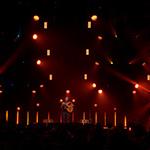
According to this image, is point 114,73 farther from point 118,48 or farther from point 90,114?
point 90,114

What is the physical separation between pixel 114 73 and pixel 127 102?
6.84 ft

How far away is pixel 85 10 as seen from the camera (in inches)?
867

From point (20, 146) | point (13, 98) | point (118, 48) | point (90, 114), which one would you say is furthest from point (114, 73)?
point (20, 146)

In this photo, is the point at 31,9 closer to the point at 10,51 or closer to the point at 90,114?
the point at 10,51

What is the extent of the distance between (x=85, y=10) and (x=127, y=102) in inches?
260

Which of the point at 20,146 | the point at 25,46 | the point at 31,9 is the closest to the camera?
the point at 20,146

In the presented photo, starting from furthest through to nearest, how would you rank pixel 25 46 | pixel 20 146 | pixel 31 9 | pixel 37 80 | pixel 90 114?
pixel 90 114, pixel 37 80, pixel 25 46, pixel 31 9, pixel 20 146

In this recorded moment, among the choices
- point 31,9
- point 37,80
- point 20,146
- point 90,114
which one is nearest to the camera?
point 20,146

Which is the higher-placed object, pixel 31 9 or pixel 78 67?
pixel 31 9

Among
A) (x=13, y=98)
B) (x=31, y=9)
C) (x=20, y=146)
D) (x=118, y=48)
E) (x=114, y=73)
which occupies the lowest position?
Answer: (x=20, y=146)

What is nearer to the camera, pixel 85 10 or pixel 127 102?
pixel 85 10

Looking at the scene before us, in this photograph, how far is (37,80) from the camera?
2334cm

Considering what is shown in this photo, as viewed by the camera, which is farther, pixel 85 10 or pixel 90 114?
pixel 90 114

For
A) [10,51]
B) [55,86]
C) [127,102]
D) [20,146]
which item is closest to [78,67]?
[55,86]
